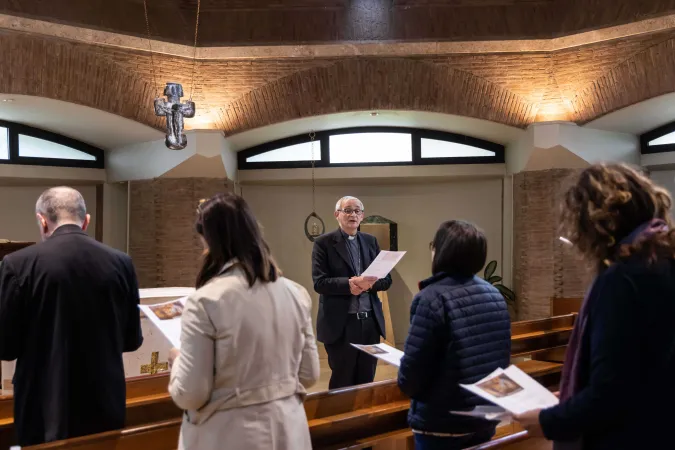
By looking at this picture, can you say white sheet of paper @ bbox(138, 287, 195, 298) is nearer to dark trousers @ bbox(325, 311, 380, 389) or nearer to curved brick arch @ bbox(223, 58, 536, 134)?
dark trousers @ bbox(325, 311, 380, 389)

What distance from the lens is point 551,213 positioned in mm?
6852

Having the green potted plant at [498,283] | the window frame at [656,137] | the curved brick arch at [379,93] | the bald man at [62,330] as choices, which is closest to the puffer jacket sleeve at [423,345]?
the bald man at [62,330]

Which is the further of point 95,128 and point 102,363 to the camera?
point 95,128

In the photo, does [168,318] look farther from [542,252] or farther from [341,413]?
[542,252]

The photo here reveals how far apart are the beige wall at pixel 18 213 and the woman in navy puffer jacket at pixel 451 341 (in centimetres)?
599

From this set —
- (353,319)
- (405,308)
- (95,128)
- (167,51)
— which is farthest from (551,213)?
(95,128)

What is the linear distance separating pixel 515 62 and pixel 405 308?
3.05 m

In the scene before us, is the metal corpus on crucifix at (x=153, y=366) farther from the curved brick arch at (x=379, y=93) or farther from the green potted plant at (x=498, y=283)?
the green potted plant at (x=498, y=283)

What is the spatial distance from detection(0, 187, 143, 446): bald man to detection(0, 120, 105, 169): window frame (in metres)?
4.95

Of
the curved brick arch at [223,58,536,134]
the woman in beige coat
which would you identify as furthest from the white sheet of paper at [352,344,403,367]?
the curved brick arch at [223,58,536,134]

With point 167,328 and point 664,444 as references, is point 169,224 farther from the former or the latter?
point 664,444

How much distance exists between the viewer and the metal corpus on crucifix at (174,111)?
565cm

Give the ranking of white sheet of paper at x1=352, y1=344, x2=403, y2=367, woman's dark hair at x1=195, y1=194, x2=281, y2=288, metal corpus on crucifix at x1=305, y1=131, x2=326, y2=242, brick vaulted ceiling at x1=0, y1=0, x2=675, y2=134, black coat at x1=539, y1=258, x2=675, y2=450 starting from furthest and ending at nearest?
metal corpus on crucifix at x1=305, y1=131, x2=326, y2=242 < brick vaulted ceiling at x1=0, y1=0, x2=675, y2=134 < white sheet of paper at x1=352, y1=344, x2=403, y2=367 < woman's dark hair at x1=195, y1=194, x2=281, y2=288 < black coat at x1=539, y1=258, x2=675, y2=450

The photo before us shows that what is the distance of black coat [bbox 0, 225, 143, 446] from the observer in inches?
90.0
